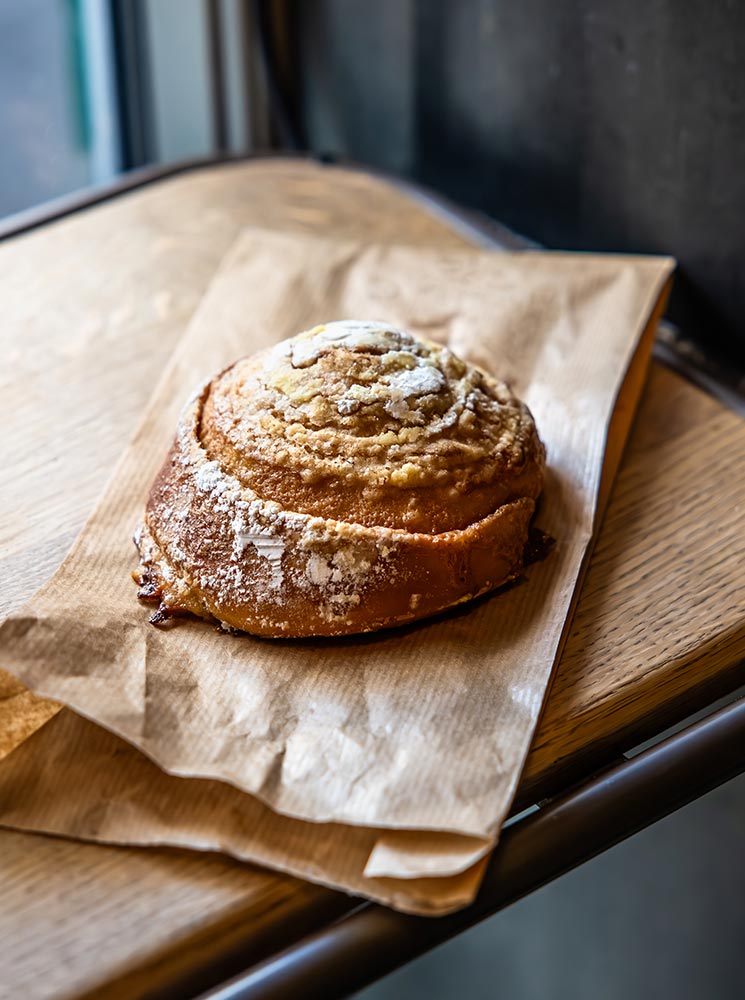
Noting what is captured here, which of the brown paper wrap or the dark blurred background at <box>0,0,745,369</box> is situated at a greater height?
the dark blurred background at <box>0,0,745,369</box>

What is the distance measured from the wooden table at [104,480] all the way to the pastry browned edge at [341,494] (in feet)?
0.32

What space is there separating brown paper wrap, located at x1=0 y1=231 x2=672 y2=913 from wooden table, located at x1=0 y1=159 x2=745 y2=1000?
0.02 meters

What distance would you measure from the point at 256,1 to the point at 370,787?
145 cm

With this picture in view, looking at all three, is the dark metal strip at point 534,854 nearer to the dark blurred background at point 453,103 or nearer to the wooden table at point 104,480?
the wooden table at point 104,480

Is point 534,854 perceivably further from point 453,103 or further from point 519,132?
point 453,103

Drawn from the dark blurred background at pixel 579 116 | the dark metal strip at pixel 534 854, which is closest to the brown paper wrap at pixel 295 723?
the dark metal strip at pixel 534 854

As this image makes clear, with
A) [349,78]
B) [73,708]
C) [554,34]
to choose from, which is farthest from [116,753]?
[349,78]

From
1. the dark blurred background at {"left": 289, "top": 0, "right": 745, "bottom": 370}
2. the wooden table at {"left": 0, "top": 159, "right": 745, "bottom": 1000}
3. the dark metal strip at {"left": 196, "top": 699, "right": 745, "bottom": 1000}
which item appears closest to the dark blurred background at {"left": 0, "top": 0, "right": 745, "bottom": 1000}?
the dark blurred background at {"left": 289, "top": 0, "right": 745, "bottom": 370}

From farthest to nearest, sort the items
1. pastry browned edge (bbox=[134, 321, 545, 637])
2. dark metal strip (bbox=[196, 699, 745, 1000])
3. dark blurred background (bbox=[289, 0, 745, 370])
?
dark blurred background (bbox=[289, 0, 745, 370]), pastry browned edge (bbox=[134, 321, 545, 637]), dark metal strip (bbox=[196, 699, 745, 1000])

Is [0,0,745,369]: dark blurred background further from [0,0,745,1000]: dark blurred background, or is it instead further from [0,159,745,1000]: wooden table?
[0,159,745,1000]: wooden table

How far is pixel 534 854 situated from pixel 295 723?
16 cm

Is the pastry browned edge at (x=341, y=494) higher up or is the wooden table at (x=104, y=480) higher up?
the pastry browned edge at (x=341, y=494)

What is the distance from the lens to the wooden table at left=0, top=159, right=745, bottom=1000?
523 millimetres

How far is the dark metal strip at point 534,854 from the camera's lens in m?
0.50
